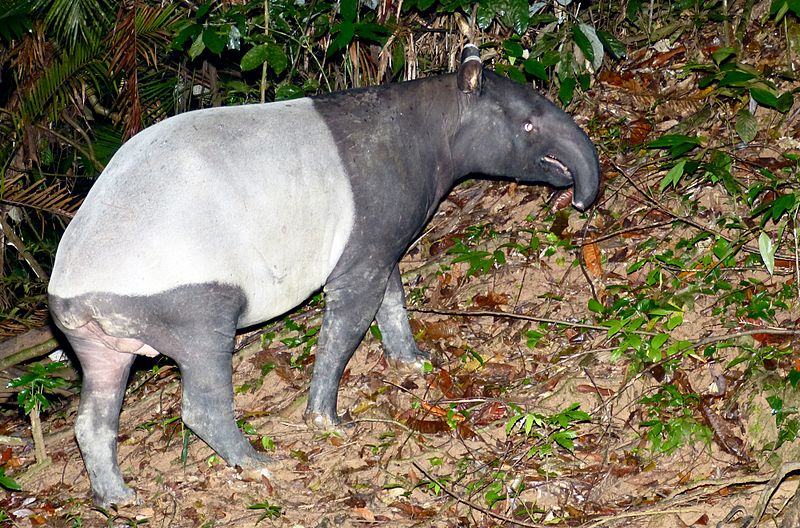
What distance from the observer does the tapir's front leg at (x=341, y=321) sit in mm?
6235

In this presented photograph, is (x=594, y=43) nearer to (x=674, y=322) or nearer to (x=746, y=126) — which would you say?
(x=746, y=126)

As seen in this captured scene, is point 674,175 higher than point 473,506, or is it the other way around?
point 674,175

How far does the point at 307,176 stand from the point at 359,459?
191 centimetres

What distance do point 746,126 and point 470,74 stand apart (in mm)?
2583

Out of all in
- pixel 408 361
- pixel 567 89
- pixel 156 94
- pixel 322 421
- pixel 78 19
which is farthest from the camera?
pixel 156 94

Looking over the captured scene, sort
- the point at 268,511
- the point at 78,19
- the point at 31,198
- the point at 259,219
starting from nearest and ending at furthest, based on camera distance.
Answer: the point at 259,219 → the point at 268,511 → the point at 78,19 → the point at 31,198

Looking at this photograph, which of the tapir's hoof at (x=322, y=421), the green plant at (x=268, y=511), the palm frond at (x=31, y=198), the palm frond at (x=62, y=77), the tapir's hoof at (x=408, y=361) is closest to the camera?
the green plant at (x=268, y=511)

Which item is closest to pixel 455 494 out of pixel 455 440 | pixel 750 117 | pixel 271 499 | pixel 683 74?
pixel 455 440

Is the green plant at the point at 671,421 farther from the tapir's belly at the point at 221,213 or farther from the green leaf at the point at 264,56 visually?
the green leaf at the point at 264,56

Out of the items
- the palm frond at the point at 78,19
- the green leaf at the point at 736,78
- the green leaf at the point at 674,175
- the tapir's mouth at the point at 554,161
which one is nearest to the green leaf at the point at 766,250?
the green leaf at the point at 674,175

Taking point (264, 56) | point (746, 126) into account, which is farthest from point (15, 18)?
point (746, 126)

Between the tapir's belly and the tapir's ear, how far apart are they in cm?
104

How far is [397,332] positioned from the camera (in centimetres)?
715

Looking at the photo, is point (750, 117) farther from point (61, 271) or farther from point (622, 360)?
point (61, 271)
